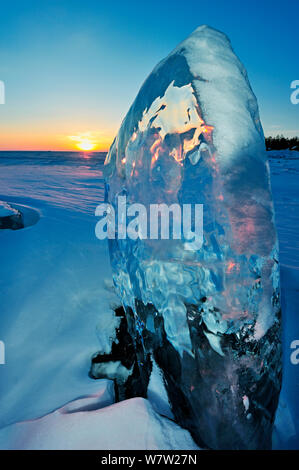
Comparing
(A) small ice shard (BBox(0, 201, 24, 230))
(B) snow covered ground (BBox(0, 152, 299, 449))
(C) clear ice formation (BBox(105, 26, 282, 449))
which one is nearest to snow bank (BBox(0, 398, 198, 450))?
(B) snow covered ground (BBox(0, 152, 299, 449))

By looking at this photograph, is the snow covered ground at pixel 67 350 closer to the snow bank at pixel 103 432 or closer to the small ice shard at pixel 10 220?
the snow bank at pixel 103 432

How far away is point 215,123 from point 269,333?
0.92 m

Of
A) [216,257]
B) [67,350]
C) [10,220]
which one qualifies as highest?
[10,220]

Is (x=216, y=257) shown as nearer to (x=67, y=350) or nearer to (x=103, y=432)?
(x=103, y=432)

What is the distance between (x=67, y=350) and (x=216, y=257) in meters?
1.00

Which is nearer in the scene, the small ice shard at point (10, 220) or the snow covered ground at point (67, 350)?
the snow covered ground at point (67, 350)

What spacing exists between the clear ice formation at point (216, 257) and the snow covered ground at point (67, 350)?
0.65 ft

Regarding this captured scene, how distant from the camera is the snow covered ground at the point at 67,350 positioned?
0.81 m

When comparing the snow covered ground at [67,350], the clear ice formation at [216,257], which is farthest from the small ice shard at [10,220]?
the clear ice formation at [216,257]

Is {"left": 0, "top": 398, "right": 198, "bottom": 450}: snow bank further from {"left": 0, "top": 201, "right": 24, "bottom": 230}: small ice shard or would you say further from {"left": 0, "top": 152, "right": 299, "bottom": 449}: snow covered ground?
{"left": 0, "top": 201, "right": 24, "bottom": 230}: small ice shard

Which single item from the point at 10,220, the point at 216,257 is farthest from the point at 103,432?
the point at 10,220

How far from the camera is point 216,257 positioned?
37.9 inches

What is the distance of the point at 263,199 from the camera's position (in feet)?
3.14
